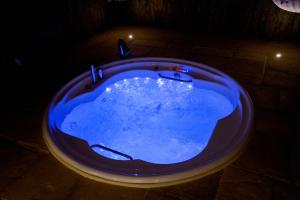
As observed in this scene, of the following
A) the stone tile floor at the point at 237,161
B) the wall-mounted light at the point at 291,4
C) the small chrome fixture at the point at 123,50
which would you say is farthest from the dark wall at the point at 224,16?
the small chrome fixture at the point at 123,50

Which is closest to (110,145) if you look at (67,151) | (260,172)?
(67,151)

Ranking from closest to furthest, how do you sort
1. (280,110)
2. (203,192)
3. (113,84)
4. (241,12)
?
1. (203,192)
2. (280,110)
3. (113,84)
4. (241,12)

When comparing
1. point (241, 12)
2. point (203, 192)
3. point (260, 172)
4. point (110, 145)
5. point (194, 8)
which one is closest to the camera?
point (203, 192)

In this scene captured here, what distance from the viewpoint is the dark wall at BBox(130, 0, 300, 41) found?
418 centimetres

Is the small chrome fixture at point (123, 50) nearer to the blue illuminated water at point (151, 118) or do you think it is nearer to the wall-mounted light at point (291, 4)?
the blue illuminated water at point (151, 118)

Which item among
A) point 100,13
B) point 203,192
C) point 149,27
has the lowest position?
point 203,192

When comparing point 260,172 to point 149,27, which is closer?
point 260,172

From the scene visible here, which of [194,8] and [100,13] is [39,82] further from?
[194,8]

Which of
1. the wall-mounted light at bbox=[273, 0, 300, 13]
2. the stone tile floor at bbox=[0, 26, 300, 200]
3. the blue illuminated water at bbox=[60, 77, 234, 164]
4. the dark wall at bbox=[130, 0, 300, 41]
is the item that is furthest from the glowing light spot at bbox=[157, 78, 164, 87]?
the dark wall at bbox=[130, 0, 300, 41]

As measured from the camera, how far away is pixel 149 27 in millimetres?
5125

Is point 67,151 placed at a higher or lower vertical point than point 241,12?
lower

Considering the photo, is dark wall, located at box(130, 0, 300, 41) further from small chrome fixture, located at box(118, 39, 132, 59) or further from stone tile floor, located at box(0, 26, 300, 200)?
small chrome fixture, located at box(118, 39, 132, 59)

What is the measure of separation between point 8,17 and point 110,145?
7.09 feet

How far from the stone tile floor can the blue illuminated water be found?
16.8 inches
